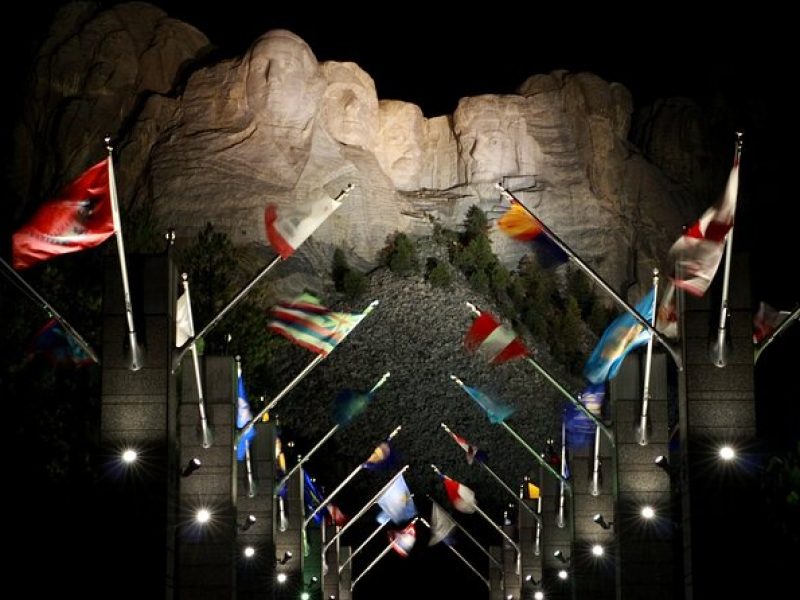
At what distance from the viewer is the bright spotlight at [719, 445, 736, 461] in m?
31.1

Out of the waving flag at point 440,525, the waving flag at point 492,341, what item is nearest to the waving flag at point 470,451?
the waving flag at point 440,525

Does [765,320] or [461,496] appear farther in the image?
[461,496]

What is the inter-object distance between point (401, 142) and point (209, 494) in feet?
273

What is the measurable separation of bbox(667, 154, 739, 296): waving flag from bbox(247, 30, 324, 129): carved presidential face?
3061 inches

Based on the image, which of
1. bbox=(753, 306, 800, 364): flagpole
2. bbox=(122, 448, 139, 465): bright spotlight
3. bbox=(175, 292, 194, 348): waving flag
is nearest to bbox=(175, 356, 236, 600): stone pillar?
bbox=(175, 292, 194, 348): waving flag

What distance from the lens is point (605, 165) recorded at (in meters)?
119

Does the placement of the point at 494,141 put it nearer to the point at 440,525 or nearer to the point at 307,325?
the point at 440,525

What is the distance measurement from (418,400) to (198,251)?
43.2ft

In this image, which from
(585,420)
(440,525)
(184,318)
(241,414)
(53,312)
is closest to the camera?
(53,312)

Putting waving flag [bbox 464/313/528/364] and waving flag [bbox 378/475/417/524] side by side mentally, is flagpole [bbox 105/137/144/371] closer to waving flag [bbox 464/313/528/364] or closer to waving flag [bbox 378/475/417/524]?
waving flag [bbox 464/313/528/364]

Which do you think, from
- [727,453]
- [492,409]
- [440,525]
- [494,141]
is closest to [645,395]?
[727,453]

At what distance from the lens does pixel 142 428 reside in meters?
32.1

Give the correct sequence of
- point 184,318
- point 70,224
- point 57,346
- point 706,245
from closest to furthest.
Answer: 1. point 70,224
2. point 706,245
3. point 184,318
4. point 57,346

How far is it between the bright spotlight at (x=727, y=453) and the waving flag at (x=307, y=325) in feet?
27.9
